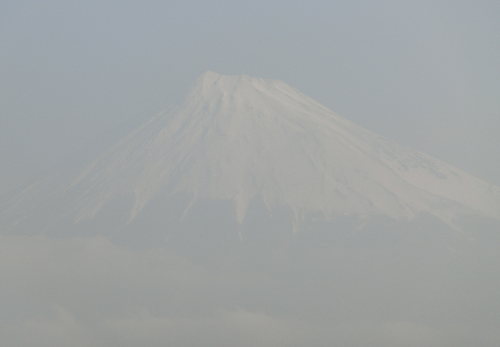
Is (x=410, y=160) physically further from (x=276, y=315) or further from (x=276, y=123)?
(x=276, y=315)

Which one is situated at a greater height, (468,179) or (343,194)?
(468,179)

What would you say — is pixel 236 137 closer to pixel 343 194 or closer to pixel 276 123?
pixel 276 123

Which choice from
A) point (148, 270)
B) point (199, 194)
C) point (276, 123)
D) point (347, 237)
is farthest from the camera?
point (276, 123)

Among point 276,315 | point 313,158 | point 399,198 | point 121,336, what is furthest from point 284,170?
point 121,336

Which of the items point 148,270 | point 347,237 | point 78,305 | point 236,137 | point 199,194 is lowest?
point 78,305

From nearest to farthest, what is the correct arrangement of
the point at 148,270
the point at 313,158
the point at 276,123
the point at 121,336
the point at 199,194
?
the point at 121,336, the point at 148,270, the point at 199,194, the point at 313,158, the point at 276,123

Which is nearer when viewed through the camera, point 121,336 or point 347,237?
point 121,336
